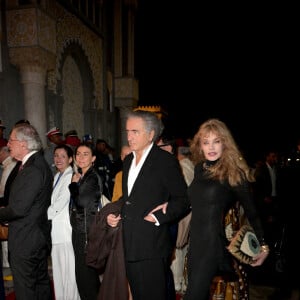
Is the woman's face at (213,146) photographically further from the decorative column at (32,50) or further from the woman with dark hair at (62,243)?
the decorative column at (32,50)

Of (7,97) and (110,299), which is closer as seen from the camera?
(110,299)

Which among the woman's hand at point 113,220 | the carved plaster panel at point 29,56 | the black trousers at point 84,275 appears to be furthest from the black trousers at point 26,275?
the carved plaster panel at point 29,56

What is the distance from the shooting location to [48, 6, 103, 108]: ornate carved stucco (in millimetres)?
8613

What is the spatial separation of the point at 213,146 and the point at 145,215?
2.42 ft

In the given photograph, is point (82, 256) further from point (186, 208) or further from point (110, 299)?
point (186, 208)

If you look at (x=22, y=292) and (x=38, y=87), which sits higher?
(x=38, y=87)

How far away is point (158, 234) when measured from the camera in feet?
7.38

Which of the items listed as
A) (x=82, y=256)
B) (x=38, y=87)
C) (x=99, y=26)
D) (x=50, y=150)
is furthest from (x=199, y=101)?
(x=82, y=256)

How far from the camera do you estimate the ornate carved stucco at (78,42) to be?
8.61m

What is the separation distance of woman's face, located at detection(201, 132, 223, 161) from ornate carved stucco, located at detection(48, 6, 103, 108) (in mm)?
6772

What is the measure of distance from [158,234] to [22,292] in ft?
4.45

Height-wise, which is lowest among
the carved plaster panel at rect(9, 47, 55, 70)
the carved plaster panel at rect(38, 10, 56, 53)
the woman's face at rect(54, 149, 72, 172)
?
the woman's face at rect(54, 149, 72, 172)

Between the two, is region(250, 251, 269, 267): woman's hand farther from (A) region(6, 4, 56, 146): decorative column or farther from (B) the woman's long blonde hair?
(A) region(6, 4, 56, 146): decorative column

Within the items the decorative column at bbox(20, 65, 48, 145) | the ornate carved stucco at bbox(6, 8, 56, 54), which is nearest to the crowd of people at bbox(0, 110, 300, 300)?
the decorative column at bbox(20, 65, 48, 145)
